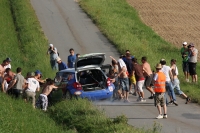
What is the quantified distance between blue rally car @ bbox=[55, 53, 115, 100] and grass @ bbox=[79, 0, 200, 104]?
A: 393cm

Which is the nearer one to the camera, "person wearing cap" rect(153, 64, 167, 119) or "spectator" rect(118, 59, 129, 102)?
"person wearing cap" rect(153, 64, 167, 119)

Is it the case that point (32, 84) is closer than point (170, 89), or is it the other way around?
point (32, 84)

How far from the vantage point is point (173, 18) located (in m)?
46.3

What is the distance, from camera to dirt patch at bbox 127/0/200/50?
4044 centimetres

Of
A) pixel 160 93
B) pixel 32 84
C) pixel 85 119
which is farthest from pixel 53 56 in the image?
pixel 85 119

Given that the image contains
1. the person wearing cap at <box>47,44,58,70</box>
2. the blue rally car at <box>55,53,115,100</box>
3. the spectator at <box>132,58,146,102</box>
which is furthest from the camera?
the person wearing cap at <box>47,44,58,70</box>

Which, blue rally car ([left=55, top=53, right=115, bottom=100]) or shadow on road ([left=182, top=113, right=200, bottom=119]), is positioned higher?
blue rally car ([left=55, top=53, right=115, bottom=100])

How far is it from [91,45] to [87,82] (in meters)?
14.2

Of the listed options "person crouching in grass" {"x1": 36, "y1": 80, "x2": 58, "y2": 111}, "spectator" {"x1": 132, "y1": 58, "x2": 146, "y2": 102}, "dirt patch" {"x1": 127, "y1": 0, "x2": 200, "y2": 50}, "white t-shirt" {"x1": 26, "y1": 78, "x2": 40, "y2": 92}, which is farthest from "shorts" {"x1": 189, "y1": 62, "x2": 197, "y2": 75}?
"dirt patch" {"x1": 127, "y1": 0, "x2": 200, "y2": 50}

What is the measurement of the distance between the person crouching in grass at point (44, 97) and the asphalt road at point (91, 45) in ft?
5.45

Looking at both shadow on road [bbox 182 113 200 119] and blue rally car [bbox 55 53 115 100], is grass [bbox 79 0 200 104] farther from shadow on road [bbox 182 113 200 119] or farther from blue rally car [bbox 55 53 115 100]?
shadow on road [bbox 182 113 200 119]

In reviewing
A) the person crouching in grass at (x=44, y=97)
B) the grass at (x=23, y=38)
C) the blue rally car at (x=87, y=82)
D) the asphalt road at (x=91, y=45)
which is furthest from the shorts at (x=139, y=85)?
the grass at (x=23, y=38)

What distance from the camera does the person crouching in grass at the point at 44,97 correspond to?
19516mm

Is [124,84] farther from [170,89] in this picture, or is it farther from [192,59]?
[192,59]
